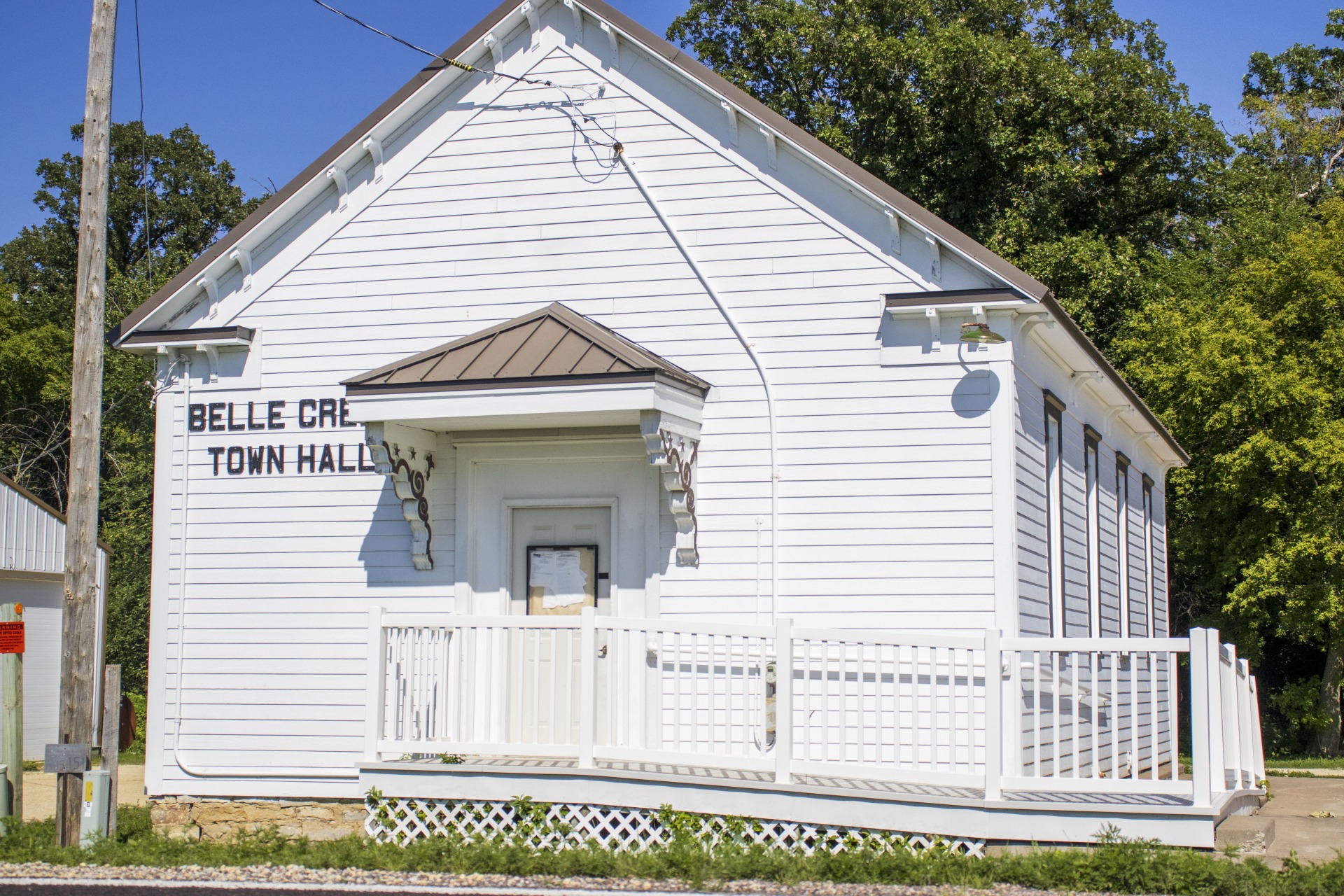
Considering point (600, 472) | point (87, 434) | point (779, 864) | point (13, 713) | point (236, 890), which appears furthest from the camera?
point (600, 472)

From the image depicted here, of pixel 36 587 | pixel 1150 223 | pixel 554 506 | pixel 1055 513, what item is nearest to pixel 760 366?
pixel 554 506

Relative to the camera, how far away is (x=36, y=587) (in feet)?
71.0

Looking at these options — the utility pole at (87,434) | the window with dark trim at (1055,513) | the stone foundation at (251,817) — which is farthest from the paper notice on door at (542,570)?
the window with dark trim at (1055,513)

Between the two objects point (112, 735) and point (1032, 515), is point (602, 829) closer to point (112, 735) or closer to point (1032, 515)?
point (112, 735)

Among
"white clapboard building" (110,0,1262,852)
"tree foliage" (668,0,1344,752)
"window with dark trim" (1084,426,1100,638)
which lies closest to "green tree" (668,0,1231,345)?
"tree foliage" (668,0,1344,752)

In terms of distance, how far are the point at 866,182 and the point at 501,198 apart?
3.32m

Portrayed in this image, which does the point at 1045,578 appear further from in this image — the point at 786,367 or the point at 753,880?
the point at 753,880

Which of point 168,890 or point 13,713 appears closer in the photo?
point 168,890

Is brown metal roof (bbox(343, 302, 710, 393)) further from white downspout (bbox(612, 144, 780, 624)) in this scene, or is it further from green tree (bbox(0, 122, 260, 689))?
green tree (bbox(0, 122, 260, 689))

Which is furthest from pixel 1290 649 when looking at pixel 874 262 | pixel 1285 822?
pixel 874 262

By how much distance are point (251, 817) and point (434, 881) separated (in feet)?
13.3

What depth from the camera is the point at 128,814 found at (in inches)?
468

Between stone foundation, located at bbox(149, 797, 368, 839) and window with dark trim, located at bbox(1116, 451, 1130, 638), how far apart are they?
935 cm

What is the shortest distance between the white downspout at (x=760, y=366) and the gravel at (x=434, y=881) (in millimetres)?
3151
